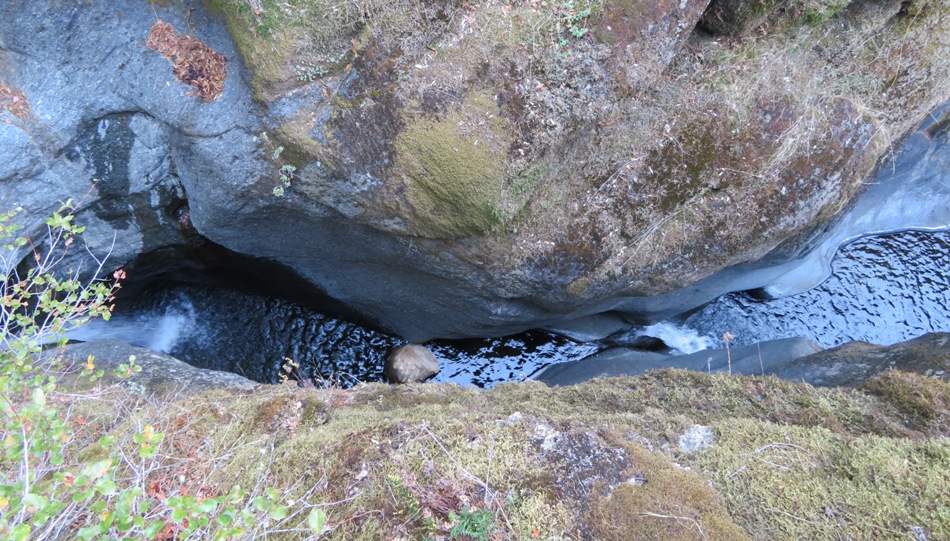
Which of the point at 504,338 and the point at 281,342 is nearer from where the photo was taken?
the point at 281,342

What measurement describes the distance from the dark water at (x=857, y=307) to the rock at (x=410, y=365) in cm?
445

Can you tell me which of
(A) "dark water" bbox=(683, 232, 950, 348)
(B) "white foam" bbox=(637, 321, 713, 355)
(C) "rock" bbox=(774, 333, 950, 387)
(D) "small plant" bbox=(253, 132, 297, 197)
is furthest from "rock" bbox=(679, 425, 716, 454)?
(A) "dark water" bbox=(683, 232, 950, 348)

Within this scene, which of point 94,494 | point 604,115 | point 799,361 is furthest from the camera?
point 799,361

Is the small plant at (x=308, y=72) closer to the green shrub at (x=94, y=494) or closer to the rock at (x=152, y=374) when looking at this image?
the green shrub at (x=94, y=494)

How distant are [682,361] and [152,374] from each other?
6.79m

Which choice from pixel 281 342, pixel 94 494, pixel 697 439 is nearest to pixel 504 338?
pixel 281 342

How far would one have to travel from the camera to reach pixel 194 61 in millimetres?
4977

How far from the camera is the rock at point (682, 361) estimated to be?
6719 millimetres

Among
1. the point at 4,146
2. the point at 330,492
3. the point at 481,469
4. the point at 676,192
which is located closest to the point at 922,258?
the point at 676,192

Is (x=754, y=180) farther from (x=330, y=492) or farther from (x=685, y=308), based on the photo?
(x=330, y=492)

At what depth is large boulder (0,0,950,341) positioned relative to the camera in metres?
4.76

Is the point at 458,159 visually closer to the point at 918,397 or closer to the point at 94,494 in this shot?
the point at 94,494

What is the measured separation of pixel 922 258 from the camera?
8.95 meters

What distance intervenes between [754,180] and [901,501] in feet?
13.2
